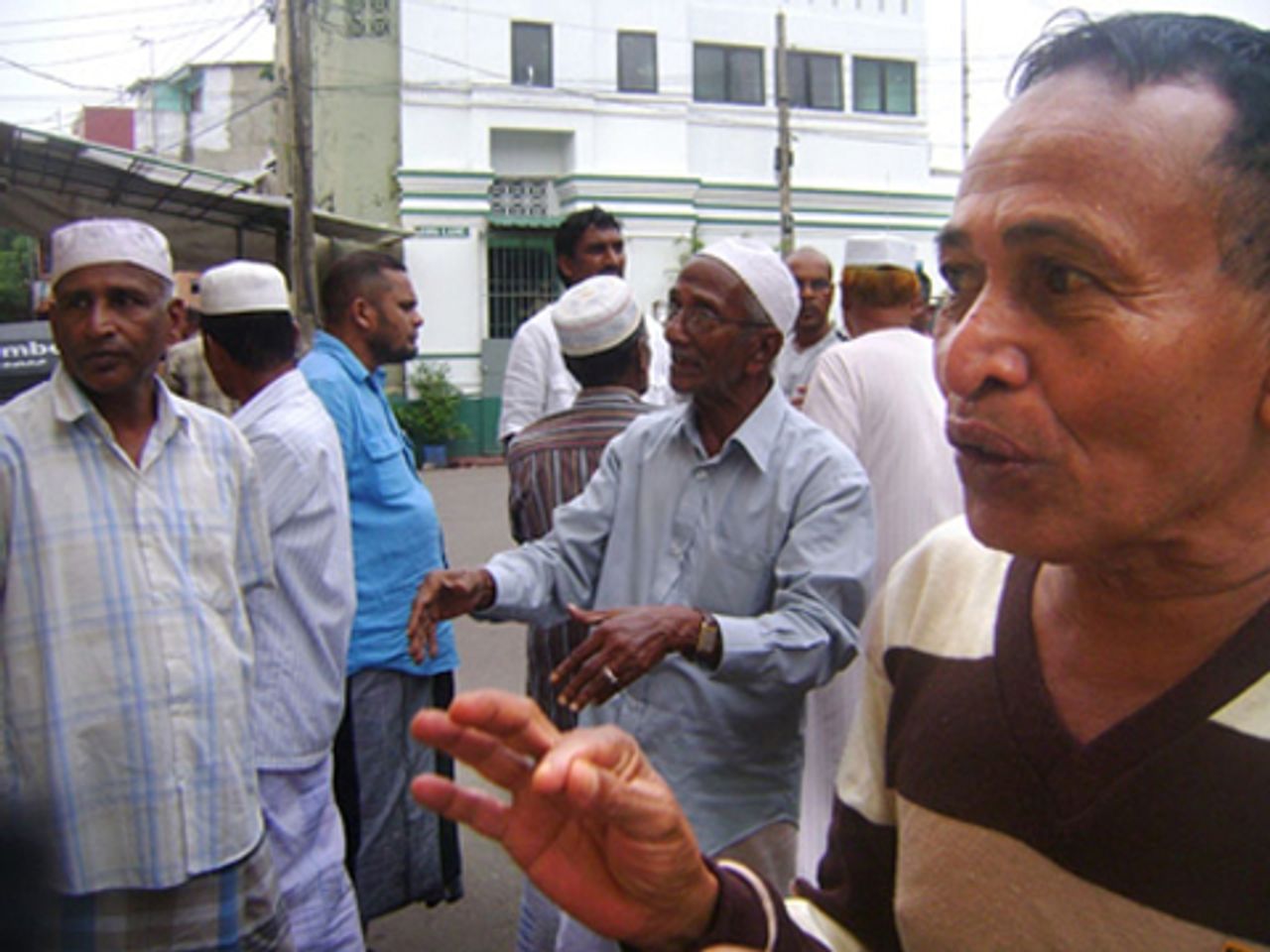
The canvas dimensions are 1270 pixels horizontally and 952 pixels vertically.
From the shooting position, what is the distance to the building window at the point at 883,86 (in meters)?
26.5

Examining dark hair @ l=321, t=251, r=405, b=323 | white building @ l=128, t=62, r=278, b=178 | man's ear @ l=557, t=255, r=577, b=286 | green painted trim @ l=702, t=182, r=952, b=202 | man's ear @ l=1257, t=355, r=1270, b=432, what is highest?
white building @ l=128, t=62, r=278, b=178

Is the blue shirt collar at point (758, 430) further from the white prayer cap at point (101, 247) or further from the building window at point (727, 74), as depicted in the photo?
the building window at point (727, 74)

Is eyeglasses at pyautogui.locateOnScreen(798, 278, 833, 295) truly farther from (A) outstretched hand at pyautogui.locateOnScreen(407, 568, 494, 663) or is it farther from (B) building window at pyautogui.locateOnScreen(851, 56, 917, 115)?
(B) building window at pyautogui.locateOnScreen(851, 56, 917, 115)

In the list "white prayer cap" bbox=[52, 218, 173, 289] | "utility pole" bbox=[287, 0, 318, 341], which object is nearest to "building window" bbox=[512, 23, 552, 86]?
"utility pole" bbox=[287, 0, 318, 341]

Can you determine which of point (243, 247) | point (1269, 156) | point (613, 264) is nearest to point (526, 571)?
point (1269, 156)

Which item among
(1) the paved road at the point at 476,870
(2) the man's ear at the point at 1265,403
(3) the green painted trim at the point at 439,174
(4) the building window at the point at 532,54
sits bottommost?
(1) the paved road at the point at 476,870

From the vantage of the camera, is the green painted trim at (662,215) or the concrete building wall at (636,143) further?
the green painted trim at (662,215)

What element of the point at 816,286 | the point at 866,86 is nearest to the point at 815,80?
the point at 866,86

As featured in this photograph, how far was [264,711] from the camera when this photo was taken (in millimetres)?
3133

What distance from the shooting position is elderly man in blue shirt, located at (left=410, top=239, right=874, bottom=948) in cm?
246

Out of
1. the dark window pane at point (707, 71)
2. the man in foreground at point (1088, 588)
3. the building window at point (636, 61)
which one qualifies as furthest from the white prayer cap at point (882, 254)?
the dark window pane at point (707, 71)

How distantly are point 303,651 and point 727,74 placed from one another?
78.4 feet

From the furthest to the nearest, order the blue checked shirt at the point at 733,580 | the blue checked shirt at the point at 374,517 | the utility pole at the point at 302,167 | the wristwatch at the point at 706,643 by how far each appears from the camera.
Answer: the utility pole at the point at 302,167, the blue checked shirt at the point at 374,517, the blue checked shirt at the point at 733,580, the wristwatch at the point at 706,643

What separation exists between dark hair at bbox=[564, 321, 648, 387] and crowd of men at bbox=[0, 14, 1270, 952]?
0.02 m
